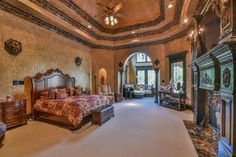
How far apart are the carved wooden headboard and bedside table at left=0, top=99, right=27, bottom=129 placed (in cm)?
73

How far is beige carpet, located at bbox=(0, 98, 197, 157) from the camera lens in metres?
2.94

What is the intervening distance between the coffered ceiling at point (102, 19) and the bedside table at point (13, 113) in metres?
2.95

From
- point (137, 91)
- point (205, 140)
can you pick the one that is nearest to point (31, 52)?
point (205, 140)

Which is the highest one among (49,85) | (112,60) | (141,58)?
(141,58)

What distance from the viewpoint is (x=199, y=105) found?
4398 millimetres

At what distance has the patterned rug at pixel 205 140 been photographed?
2959mm

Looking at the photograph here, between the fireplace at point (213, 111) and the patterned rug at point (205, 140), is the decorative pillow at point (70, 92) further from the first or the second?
the fireplace at point (213, 111)

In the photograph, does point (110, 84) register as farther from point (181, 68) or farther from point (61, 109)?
point (61, 109)

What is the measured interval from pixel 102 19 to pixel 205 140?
7.25 m

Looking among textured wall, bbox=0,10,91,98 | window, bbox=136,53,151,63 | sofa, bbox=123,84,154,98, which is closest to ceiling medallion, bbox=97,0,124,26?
textured wall, bbox=0,10,91,98

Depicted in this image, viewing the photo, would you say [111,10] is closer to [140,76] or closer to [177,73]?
[177,73]

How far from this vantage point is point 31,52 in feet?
18.0

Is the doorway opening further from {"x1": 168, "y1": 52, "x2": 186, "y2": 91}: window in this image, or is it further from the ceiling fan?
the ceiling fan

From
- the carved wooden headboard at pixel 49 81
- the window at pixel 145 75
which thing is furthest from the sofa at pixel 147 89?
the carved wooden headboard at pixel 49 81
